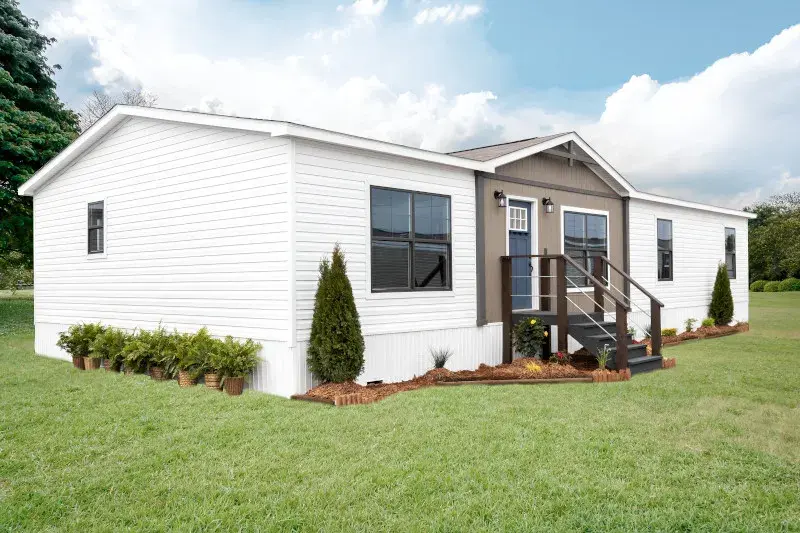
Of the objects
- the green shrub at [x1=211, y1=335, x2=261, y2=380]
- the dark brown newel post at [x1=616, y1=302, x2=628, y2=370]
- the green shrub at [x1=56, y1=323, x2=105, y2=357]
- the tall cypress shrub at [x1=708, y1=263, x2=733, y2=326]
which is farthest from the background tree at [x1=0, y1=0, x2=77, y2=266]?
the tall cypress shrub at [x1=708, y1=263, x2=733, y2=326]

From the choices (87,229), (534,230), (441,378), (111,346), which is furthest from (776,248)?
(111,346)

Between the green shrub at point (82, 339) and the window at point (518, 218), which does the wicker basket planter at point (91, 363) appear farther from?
the window at point (518, 218)

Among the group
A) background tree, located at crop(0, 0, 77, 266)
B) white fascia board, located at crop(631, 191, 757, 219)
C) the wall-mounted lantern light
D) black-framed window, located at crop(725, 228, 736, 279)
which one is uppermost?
background tree, located at crop(0, 0, 77, 266)

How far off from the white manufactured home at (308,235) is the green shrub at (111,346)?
1.55 feet

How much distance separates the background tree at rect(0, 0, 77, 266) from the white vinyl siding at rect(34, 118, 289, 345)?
5.51 meters

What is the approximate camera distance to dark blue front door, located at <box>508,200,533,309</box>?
36.7ft

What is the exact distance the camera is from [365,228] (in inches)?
345

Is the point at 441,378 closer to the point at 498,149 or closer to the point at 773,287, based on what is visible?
the point at 498,149

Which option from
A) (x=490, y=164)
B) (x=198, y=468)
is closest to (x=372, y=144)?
(x=490, y=164)

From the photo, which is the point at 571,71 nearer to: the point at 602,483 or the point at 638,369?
the point at 638,369

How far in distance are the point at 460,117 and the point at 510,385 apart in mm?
10282

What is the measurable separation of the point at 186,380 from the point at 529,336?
5379 mm

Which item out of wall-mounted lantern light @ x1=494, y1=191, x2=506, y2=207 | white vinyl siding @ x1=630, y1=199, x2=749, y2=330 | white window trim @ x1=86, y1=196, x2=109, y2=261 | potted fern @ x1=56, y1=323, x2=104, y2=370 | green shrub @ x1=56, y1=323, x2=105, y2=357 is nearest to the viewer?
wall-mounted lantern light @ x1=494, y1=191, x2=506, y2=207

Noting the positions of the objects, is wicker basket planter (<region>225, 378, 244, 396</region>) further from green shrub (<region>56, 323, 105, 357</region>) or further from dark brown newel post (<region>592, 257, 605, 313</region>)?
dark brown newel post (<region>592, 257, 605, 313</region>)
